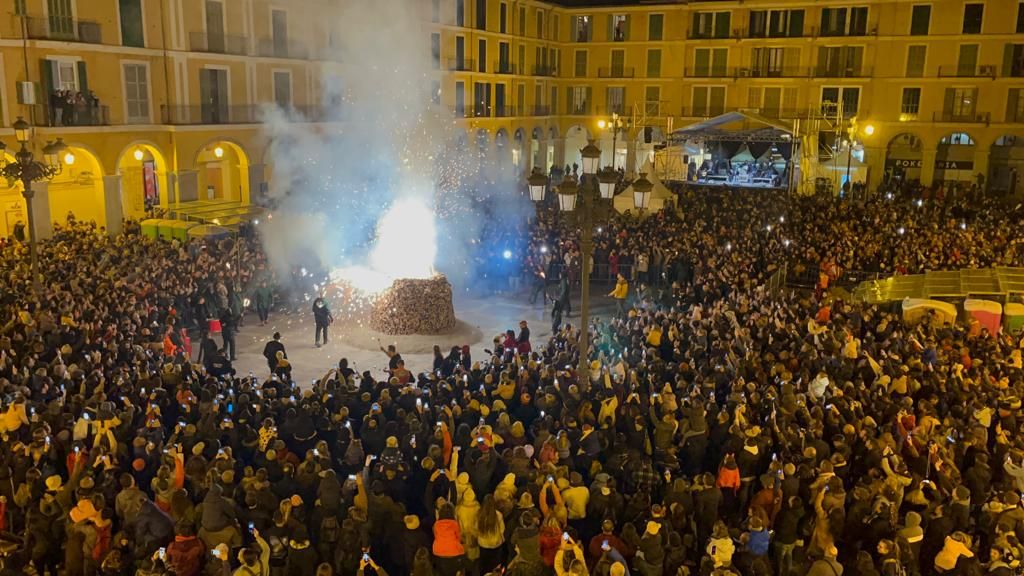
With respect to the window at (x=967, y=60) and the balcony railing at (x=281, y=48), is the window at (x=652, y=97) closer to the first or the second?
the window at (x=967, y=60)

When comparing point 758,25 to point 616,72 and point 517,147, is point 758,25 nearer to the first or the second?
point 616,72

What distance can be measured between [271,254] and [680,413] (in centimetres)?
1466

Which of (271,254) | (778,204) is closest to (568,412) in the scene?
(271,254)

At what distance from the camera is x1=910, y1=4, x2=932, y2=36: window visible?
37759mm

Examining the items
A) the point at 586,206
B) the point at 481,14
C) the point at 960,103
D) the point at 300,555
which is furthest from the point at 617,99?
the point at 300,555

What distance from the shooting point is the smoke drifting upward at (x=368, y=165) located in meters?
23.3

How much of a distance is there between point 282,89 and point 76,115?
8.06 metres

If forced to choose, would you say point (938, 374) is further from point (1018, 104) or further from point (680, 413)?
point (1018, 104)

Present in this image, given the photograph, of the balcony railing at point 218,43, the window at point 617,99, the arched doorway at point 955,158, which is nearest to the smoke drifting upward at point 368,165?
the balcony railing at point 218,43

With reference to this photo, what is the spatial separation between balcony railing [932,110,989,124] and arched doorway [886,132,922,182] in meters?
1.58

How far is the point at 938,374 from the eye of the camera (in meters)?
11.1

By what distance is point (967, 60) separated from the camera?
123 ft

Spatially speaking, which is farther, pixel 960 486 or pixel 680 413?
pixel 680 413

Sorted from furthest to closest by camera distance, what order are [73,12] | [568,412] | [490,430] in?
1. [73,12]
2. [568,412]
3. [490,430]
